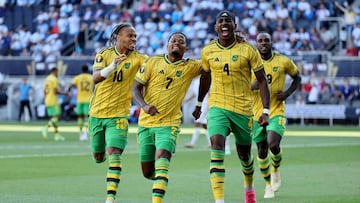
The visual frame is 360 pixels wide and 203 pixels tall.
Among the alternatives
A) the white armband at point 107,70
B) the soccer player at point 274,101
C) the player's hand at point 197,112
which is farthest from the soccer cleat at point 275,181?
the white armband at point 107,70

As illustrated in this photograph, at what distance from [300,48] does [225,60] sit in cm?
2924

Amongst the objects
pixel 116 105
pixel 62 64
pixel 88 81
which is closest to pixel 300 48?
pixel 62 64

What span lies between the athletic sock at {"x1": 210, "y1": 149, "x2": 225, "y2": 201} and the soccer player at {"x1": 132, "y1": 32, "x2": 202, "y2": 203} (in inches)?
23.8

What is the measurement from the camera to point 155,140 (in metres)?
13.9

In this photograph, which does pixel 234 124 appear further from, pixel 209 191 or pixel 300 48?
pixel 300 48

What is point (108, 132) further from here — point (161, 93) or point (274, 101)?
point (274, 101)

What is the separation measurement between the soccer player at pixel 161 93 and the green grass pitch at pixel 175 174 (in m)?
1.58

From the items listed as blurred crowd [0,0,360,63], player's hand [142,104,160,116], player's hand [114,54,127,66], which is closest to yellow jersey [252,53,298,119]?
player's hand [114,54,127,66]

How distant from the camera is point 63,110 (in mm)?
44938

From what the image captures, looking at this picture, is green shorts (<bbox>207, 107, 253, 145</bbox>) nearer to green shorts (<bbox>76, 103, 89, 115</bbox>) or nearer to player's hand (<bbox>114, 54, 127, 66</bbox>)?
player's hand (<bbox>114, 54, 127, 66</bbox>)

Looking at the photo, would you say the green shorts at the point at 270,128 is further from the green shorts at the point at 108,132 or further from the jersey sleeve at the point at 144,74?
the jersey sleeve at the point at 144,74

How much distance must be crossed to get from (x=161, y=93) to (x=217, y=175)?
1.34m

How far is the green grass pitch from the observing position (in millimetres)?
16016

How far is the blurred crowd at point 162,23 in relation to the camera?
44.2 meters
